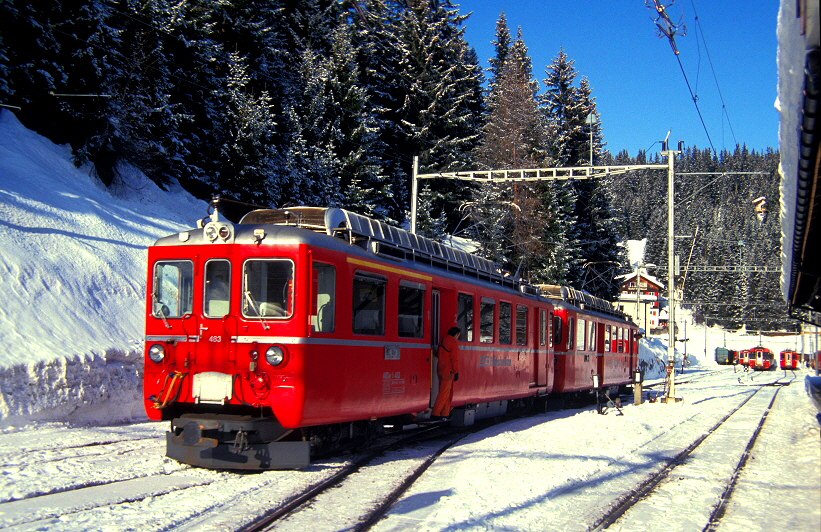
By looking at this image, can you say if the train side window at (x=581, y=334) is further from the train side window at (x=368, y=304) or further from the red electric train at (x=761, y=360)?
the red electric train at (x=761, y=360)

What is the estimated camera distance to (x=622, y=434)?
14.0 metres

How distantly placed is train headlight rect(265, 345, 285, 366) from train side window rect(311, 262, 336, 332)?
45 cm

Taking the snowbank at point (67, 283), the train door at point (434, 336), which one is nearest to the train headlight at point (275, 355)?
the train door at point (434, 336)

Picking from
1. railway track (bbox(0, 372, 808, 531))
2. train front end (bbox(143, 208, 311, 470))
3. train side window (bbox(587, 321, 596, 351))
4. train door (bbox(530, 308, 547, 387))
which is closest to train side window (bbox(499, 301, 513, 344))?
train door (bbox(530, 308, 547, 387))

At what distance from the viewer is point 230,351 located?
8.28 meters

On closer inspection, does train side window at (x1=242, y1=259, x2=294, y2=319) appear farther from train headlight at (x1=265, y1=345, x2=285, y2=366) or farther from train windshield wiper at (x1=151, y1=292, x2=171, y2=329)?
train windshield wiper at (x1=151, y1=292, x2=171, y2=329)

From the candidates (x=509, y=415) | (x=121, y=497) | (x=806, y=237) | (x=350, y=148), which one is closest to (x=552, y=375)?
(x=509, y=415)

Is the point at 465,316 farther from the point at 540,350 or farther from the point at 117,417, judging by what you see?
the point at 117,417

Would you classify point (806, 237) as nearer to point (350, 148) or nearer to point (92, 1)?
point (92, 1)

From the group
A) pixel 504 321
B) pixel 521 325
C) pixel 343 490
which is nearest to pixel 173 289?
pixel 343 490

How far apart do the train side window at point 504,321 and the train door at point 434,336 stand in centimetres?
286

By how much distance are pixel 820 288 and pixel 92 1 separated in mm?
19490

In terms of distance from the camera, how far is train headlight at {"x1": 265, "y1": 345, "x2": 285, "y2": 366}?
26.4 feet

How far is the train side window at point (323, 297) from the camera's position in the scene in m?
8.35
